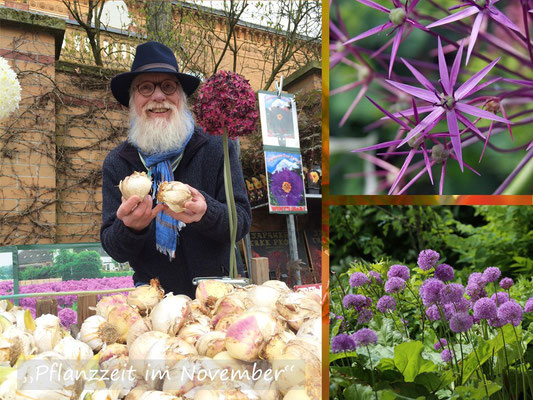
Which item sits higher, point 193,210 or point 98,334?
point 193,210

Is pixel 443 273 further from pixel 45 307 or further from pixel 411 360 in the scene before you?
pixel 45 307

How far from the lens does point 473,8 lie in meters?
1.00

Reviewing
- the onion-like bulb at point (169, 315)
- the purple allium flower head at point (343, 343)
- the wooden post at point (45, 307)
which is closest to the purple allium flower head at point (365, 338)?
the purple allium flower head at point (343, 343)

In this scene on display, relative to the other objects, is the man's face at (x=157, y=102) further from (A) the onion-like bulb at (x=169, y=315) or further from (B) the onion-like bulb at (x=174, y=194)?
(A) the onion-like bulb at (x=169, y=315)

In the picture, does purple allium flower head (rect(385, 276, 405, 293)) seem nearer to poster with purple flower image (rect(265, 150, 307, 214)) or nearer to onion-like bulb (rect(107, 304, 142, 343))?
poster with purple flower image (rect(265, 150, 307, 214))

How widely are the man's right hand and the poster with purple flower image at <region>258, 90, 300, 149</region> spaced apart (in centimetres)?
34

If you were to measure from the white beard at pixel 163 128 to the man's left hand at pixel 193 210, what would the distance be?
144 mm

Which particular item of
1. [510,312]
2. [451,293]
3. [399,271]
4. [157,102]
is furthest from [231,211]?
[510,312]

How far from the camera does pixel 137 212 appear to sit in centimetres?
114

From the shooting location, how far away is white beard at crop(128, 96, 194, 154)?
123 cm

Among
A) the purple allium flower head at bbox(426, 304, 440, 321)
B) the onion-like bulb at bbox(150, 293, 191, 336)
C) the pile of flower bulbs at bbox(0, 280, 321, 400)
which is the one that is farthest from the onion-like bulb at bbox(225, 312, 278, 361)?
the purple allium flower head at bbox(426, 304, 440, 321)

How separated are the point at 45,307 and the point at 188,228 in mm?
374

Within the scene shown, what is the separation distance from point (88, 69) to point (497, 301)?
46.0 inches

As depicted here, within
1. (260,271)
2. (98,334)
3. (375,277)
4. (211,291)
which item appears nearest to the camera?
(98,334)
